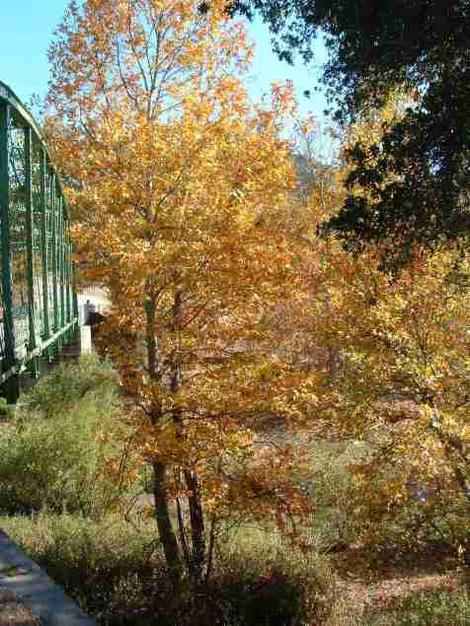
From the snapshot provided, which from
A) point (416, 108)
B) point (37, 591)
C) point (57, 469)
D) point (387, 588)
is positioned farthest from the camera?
point (57, 469)

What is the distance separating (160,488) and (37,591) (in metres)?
6.87

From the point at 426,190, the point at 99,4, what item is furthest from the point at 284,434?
the point at 99,4

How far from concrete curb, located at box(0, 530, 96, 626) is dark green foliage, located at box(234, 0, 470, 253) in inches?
194

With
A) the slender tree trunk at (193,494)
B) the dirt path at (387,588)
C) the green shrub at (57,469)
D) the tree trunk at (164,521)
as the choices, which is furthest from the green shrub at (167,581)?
the green shrub at (57,469)

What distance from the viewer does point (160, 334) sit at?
10.2 m

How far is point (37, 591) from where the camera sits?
343 centimetres

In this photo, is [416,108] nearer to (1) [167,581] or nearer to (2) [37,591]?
(2) [37,591]

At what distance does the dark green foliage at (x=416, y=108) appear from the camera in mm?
6652

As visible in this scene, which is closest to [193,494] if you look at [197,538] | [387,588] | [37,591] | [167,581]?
[197,538]

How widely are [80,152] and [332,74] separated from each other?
935 centimetres

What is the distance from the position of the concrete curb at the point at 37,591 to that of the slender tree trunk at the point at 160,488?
580 cm

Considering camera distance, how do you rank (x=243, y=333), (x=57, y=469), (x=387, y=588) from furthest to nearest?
(x=57, y=469)
(x=387, y=588)
(x=243, y=333)

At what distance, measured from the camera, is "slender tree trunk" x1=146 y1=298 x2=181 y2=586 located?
9930mm

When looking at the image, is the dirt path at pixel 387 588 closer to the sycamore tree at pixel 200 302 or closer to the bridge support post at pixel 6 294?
the sycamore tree at pixel 200 302
